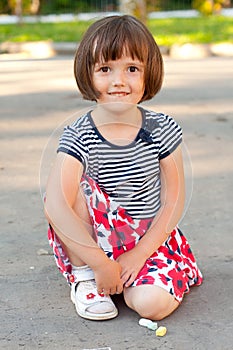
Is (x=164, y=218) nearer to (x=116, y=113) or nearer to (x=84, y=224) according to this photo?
(x=84, y=224)

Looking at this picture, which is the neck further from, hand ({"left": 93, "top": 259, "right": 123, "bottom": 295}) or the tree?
the tree

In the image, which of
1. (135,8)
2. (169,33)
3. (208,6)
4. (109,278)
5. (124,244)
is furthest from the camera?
(208,6)

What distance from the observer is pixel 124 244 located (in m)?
2.38

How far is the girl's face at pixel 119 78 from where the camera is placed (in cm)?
226

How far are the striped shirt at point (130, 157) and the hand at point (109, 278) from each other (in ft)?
0.62

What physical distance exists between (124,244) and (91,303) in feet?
0.69

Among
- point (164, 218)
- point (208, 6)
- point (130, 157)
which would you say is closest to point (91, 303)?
point (164, 218)

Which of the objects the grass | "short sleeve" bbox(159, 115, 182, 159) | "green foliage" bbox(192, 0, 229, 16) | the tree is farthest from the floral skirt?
"green foliage" bbox(192, 0, 229, 16)

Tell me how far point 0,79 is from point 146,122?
5005mm

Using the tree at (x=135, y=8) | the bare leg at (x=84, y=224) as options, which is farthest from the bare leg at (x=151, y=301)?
the tree at (x=135, y=8)

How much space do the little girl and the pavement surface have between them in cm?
8

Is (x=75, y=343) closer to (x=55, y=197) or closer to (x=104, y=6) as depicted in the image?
(x=55, y=197)

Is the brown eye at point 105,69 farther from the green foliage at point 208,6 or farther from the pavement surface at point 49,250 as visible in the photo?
the green foliage at point 208,6

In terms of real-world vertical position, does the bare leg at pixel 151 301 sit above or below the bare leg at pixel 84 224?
below
